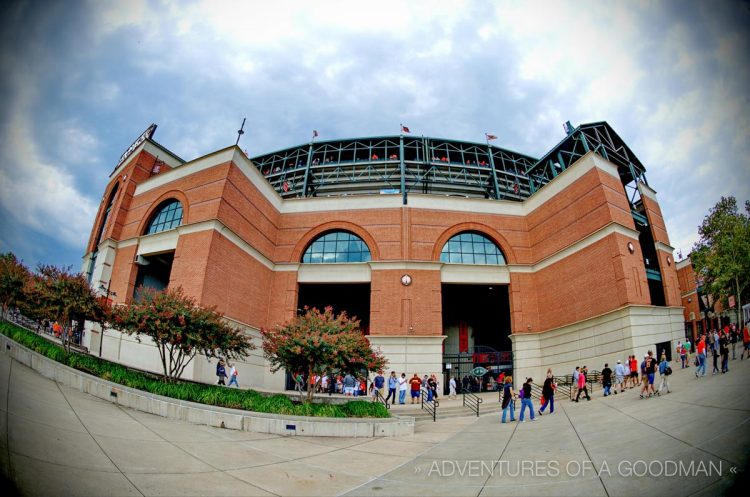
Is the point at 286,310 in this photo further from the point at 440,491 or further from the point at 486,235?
the point at 440,491

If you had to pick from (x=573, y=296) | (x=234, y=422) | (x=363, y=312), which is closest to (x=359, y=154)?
(x=363, y=312)

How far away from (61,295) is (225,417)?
34.0 feet

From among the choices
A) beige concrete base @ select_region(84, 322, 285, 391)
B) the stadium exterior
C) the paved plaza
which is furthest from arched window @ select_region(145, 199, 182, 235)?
the paved plaza

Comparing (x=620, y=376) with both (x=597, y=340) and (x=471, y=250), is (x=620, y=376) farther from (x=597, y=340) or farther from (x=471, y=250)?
(x=471, y=250)

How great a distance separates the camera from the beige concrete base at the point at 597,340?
1944 cm

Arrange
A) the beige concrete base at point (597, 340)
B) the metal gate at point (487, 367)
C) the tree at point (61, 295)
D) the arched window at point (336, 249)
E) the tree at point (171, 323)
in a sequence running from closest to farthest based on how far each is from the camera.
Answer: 1. the tree at point (171, 323)
2. the tree at point (61, 295)
3. the beige concrete base at point (597, 340)
4. the metal gate at point (487, 367)
5. the arched window at point (336, 249)

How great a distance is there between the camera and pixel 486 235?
27531mm

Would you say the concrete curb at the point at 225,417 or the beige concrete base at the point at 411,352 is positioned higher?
the beige concrete base at the point at 411,352

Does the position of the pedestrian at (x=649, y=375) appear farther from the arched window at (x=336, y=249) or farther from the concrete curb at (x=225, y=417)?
the arched window at (x=336, y=249)

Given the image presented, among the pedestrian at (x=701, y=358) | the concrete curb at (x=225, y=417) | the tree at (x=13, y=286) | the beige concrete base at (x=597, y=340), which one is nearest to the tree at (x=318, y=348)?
the concrete curb at (x=225, y=417)

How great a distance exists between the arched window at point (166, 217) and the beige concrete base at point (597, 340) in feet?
78.1

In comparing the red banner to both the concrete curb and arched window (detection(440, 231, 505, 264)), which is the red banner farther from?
the concrete curb

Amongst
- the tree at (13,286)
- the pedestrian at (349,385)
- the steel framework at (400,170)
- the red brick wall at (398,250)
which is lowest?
the pedestrian at (349,385)

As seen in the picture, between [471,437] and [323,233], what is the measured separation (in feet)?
62.9
